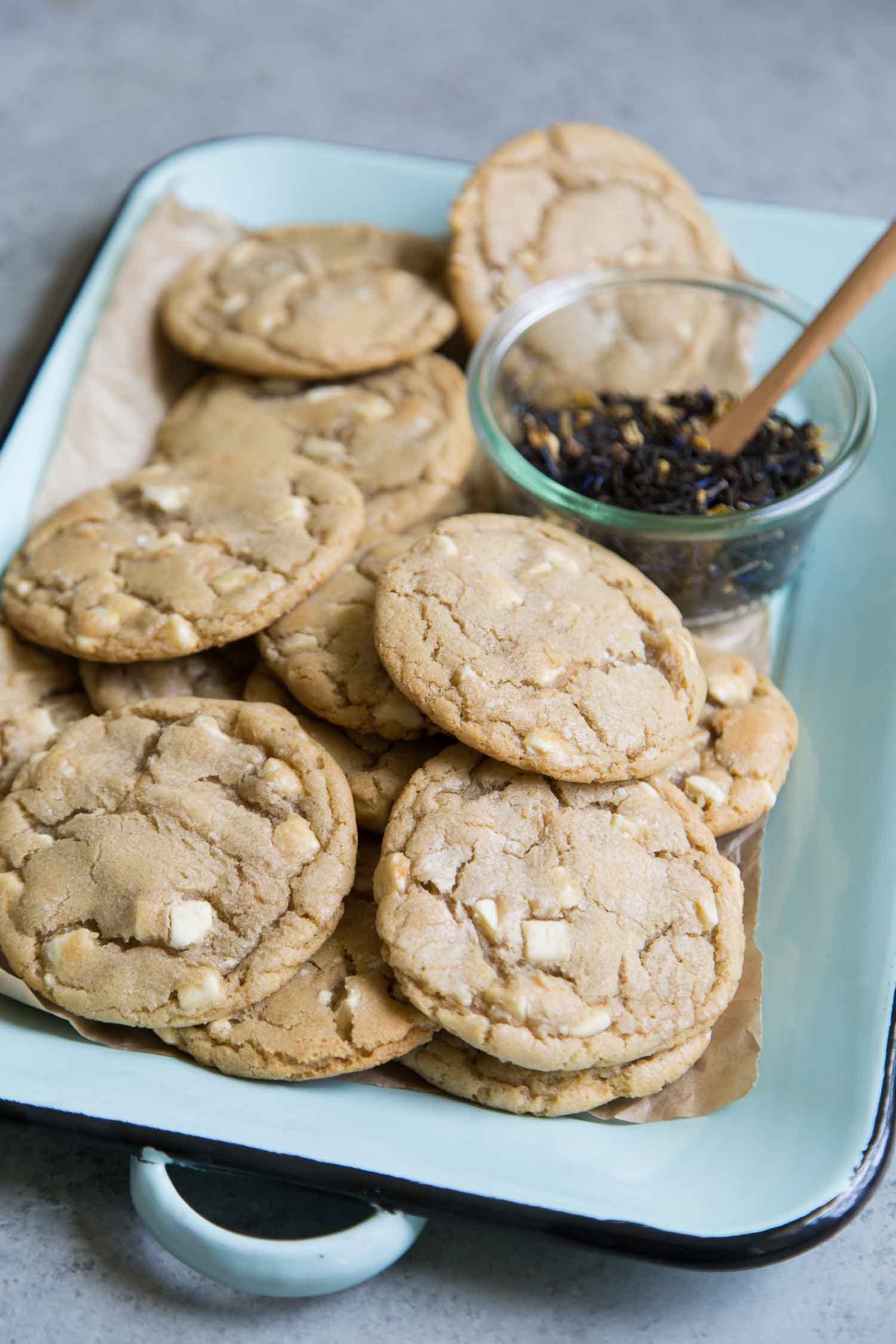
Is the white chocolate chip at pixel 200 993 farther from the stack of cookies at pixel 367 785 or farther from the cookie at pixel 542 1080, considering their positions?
the cookie at pixel 542 1080

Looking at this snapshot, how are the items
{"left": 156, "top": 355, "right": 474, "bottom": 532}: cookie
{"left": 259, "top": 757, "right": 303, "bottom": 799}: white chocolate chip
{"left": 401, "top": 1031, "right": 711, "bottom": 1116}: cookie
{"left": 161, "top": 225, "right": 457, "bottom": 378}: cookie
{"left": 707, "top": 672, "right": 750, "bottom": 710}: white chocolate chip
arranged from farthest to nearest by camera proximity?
{"left": 161, "top": 225, "right": 457, "bottom": 378}: cookie < {"left": 156, "top": 355, "right": 474, "bottom": 532}: cookie < {"left": 707, "top": 672, "right": 750, "bottom": 710}: white chocolate chip < {"left": 259, "top": 757, "right": 303, "bottom": 799}: white chocolate chip < {"left": 401, "top": 1031, "right": 711, "bottom": 1116}: cookie

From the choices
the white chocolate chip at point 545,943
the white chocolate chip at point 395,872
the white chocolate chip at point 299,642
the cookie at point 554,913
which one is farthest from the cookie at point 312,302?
the white chocolate chip at point 545,943

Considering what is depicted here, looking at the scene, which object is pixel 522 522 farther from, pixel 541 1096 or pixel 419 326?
pixel 541 1096

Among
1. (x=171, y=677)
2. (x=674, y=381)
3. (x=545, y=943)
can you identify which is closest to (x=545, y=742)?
(x=545, y=943)

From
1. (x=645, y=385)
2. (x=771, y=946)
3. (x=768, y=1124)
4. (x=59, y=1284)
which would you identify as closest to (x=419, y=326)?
(x=645, y=385)

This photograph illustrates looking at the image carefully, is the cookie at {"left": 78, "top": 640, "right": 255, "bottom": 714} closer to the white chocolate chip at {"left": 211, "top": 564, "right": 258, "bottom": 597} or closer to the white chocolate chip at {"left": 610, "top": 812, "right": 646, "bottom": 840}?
the white chocolate chip at {"left": 211, "top": 564, "right": 258, "bottom": 597}

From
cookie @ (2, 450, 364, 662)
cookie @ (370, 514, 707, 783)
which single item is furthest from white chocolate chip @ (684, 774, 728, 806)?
cookie @ (2, 450, 364, 662)

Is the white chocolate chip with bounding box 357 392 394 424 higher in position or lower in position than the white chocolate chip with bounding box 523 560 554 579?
lower
